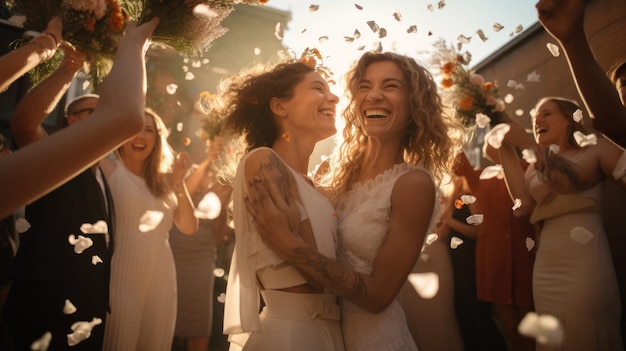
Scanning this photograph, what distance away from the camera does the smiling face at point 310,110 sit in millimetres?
3021

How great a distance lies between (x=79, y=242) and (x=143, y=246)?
41.0 inches

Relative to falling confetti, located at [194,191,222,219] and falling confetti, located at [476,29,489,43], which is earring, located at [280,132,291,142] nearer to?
falling confetti, located at [476,29,489,43]

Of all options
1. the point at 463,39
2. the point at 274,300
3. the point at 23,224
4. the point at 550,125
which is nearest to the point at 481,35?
the point at 463,39

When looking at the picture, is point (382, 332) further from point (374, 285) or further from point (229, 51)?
point (229, 51)

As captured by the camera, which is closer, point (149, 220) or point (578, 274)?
point (578, 274)

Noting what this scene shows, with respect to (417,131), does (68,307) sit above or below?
below

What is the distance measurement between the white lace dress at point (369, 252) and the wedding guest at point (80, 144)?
1.48 meters

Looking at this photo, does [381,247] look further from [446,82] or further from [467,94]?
[467,94]

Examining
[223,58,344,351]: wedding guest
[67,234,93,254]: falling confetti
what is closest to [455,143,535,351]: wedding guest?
[223,58,344,351]: wedding guest

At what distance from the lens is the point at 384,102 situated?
285 cm

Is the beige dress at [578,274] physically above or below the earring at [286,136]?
below

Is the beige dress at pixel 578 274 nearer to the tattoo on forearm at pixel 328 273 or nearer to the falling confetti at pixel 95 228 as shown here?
the tattoo on forearm at pixel 328 273

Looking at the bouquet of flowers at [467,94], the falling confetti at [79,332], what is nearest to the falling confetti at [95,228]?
the falling confetti at [79,332]

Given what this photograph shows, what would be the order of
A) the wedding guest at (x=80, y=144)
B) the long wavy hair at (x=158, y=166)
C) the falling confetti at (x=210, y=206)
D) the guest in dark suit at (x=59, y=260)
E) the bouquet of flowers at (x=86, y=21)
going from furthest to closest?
the falling confetti at (x=210, y=206) < the long wavy hair at (x=158, y=166) < the guest in dark suit at (x=59, y=260) < the bouquet of flowers at (x=86, y=21) < the wedding guest at (x=80, y=144)
